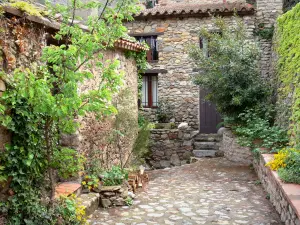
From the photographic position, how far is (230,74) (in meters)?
8.89

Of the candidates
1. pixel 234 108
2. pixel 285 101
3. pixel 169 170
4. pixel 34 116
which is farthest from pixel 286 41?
pixel 34 116

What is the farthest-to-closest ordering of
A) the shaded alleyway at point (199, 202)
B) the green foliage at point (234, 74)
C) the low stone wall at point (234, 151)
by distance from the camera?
the low stone wall at point (234, 151) → the green foliage at point (234, 74) → the shaded alleyway at point (199, 202)

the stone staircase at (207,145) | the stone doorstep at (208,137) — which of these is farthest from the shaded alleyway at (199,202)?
the stone doorstep at (208,137)

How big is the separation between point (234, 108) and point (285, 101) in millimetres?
2059

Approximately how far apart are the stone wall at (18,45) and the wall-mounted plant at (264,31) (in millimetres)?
9654

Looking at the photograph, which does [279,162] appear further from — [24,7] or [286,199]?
[24,7]

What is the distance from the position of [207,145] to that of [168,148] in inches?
57.8

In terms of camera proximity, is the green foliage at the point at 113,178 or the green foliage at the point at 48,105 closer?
the green foliage at the point at 48,105

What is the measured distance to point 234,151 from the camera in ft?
32.4

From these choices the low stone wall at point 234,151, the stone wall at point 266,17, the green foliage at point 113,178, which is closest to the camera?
the green foliage at point 113,178

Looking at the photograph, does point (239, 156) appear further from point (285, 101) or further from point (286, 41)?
point (286, 41)

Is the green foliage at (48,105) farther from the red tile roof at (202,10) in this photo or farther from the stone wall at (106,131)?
the red tile roof at (202,10)

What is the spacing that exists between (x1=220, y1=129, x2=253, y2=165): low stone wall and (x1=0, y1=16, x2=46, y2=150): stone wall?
699cm

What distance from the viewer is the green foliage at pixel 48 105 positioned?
10.5ft
